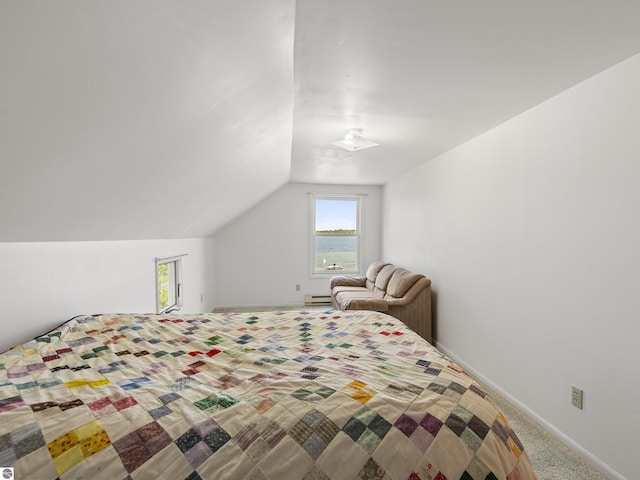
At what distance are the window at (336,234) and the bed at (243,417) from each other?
171 inches

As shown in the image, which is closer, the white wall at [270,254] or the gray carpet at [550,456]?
the gray carpet at [550,456]

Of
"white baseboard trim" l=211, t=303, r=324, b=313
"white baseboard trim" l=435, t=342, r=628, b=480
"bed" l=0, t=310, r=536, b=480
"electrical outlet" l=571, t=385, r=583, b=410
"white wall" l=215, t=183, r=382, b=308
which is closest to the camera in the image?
"bed" l=0, t=310, r=536, b=480

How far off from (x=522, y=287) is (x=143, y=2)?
274 cm

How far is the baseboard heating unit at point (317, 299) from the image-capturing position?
580 cm

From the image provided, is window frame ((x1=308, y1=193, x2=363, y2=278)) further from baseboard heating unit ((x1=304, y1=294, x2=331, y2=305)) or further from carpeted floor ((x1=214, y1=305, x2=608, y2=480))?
carpeted floor ((x1=214, y1=305, x2=608, y2=480))

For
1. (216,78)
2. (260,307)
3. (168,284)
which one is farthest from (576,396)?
(260,307)

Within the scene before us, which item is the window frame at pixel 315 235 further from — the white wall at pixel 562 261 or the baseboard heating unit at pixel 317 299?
the white wall at pixel 562 261

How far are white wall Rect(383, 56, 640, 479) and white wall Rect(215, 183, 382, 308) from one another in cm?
300

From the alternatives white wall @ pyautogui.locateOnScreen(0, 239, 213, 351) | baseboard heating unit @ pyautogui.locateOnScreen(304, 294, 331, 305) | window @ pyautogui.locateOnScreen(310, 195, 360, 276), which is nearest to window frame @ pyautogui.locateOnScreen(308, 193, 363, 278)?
window @ pyautogui.locateOnScreen(310, 195, 360, 276)

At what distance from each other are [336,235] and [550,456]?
445 centimetres

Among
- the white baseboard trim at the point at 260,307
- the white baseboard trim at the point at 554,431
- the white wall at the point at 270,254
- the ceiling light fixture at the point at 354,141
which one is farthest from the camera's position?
the white wall at the point at 270,254

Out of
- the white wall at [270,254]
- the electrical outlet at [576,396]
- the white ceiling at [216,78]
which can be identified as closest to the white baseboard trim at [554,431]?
the electrical outlet at [576,396]

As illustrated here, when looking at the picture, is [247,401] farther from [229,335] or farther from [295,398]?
[229,335]

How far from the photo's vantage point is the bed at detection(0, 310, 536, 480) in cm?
92
